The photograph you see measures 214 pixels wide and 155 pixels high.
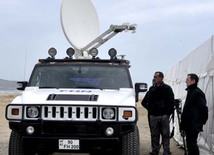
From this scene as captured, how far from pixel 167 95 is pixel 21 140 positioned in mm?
3328

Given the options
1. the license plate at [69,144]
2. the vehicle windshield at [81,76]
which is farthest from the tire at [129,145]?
the vehicle windshield at [81,76]

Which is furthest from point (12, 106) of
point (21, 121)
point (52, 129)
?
point (52, 129)

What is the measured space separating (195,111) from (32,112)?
115 inches

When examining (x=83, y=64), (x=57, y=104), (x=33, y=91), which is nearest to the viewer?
(x=57, y=104)

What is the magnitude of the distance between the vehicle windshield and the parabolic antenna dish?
610cm

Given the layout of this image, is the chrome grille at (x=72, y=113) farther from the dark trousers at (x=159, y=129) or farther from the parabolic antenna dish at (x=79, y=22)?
the parabolic antenna dish at (x=79, y=22)

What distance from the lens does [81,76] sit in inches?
349

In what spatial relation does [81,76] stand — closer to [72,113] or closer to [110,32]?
[72,113]

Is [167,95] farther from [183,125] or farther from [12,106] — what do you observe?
[12,106]

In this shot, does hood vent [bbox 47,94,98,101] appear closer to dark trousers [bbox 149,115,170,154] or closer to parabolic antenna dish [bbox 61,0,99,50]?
dark trousers [bbox 149,115,170,154]

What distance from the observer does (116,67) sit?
905 cm

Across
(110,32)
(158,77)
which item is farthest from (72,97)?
(110,32)

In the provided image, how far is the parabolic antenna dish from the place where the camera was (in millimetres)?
15148

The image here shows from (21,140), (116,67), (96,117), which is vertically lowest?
(21,140)
